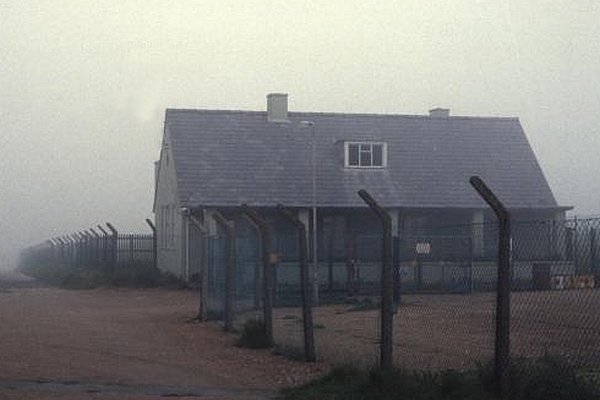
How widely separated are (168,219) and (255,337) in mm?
29273

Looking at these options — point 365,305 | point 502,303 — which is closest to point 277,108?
point 365,305

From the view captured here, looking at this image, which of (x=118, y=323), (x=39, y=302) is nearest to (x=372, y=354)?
(x=118, y=323)

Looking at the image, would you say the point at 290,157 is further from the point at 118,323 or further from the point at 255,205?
the point at 118,323

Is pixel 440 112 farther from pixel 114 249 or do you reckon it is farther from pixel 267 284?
pixel 267 284

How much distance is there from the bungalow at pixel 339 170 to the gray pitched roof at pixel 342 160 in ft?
0.13

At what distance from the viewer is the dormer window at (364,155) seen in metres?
45.4

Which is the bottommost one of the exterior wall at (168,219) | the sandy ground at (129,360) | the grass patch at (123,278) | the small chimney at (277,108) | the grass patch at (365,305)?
the sandy ground at (129,360)

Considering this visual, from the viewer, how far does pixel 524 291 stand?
614 inches

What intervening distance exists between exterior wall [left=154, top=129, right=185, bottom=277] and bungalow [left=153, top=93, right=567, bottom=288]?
86mm

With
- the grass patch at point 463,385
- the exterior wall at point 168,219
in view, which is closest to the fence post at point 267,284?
the grass patch at point 463,385

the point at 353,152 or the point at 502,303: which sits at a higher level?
the point at 353,152

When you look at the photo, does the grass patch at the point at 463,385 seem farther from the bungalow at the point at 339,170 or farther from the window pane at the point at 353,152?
the window pane at the point at 353,152

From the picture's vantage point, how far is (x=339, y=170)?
4509 centimetres

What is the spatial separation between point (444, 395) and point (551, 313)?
3.37m
